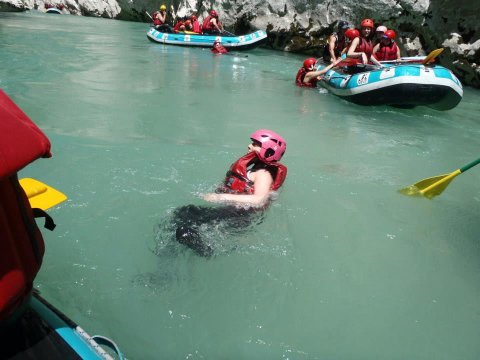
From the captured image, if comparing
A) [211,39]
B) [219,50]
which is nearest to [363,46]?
[219,50]

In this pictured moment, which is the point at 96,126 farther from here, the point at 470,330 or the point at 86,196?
the point at 470,330

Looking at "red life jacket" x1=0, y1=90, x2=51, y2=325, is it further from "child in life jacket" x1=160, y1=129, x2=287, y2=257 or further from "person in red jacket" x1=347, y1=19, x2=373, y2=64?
"person in red jacket" x1=347, y1=19, x2=373, y2=64

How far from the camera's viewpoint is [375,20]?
14.8 m

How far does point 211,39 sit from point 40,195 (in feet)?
49.7

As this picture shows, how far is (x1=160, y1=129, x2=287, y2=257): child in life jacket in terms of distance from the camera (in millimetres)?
3312

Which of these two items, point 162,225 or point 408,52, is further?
point 408,52

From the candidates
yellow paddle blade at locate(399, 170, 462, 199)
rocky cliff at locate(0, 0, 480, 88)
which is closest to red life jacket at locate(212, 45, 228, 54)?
rocky cliff at locate(0, 0, 480, 88)

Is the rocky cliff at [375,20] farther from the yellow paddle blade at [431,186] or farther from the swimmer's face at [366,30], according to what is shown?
the yellow paddle blade at [431,186]

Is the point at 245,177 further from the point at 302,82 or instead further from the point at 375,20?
the point at 375,20

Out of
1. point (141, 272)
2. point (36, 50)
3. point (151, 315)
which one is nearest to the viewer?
point (151, 315)

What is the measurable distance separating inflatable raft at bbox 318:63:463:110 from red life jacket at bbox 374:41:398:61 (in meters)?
1.20

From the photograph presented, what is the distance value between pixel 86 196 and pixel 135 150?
4.27 feet

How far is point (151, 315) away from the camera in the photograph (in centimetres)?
283

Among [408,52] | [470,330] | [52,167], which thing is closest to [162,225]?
[52,167]
